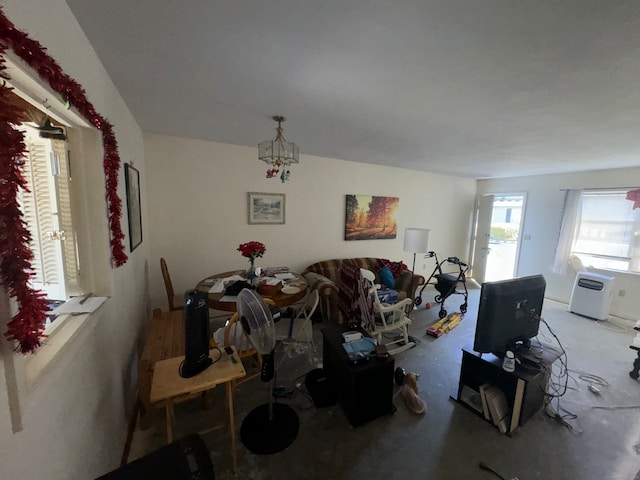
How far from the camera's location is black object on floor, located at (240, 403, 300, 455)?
165 centimetres

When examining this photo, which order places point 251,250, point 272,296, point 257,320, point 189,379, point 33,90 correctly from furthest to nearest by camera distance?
point 251,250 → point 272,296 → point 257,320 → point 189,379 → point 33,90

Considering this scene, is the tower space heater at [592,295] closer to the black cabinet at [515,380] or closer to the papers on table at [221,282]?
the black cabinet at [515,380]

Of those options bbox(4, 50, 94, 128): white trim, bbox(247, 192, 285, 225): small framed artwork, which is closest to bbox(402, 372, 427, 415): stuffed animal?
bbox(247, 192, 285, 225): small framed artwork

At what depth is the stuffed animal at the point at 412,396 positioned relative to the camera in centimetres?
195

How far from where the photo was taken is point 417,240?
3926mm

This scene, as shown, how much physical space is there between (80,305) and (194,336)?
1.71 feet

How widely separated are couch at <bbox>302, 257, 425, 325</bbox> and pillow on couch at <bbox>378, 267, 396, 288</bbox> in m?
0.10

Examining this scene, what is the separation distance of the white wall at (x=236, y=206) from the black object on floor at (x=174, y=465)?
99.3 inches

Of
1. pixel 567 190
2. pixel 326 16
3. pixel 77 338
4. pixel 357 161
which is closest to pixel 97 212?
pixel 77 338

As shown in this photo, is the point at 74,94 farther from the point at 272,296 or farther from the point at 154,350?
the point at 272,296

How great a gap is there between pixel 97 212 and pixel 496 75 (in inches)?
91.5

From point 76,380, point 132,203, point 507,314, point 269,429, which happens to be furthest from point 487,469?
point 132,203

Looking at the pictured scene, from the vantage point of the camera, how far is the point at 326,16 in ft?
3.37

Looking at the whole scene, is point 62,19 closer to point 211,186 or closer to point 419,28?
point 419,28
